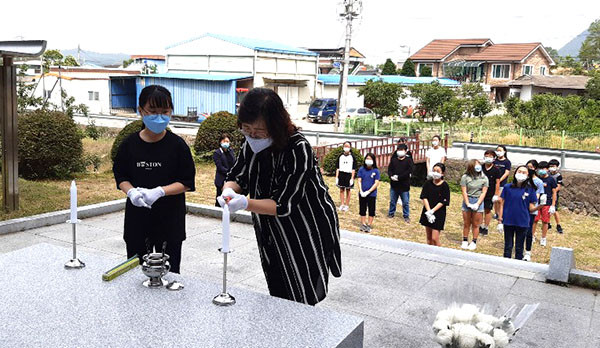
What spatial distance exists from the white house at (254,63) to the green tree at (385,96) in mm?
5885

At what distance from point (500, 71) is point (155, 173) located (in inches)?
1982

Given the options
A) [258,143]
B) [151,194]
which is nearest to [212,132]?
[151,194]

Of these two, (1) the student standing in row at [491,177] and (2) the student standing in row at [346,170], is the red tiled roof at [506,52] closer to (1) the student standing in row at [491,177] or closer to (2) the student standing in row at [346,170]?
(2) the student standing in row at [346,170]

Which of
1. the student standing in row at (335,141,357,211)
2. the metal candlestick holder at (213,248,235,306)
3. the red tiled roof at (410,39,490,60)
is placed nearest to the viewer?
the metal candlestick holder at (213,248,235,306)

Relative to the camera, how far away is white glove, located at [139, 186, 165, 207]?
383cm

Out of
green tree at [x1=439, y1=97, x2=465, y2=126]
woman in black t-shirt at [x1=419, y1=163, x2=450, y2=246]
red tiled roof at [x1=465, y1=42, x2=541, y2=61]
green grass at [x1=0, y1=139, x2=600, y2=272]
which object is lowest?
green grass at [x1=0, y1=139, x2=600, y2=272]

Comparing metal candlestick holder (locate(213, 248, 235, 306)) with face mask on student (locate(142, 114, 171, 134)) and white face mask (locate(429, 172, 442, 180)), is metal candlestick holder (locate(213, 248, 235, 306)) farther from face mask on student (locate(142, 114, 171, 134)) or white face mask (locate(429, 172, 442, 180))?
white face mask (locate(429, 172, 442, 180))

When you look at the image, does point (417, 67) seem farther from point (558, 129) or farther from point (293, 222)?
point (293, 222)

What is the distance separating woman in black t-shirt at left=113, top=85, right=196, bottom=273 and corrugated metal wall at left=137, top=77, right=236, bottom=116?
30150 millimetres

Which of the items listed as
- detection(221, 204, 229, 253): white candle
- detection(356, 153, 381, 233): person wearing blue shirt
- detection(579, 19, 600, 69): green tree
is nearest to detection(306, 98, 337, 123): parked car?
detection(356, 153, 381, 233): person wearing blue shirt


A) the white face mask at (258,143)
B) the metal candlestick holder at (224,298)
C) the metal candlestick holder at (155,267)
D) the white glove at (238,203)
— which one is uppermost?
the white face mask at (258,143)

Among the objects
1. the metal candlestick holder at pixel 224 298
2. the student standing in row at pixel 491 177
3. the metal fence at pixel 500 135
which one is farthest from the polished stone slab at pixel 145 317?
the metal fence at pixel 500 135

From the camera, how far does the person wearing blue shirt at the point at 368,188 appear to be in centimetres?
1028

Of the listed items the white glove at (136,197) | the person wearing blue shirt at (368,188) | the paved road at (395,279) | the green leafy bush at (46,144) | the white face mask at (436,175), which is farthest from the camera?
the green leafy bush at (46,144)
